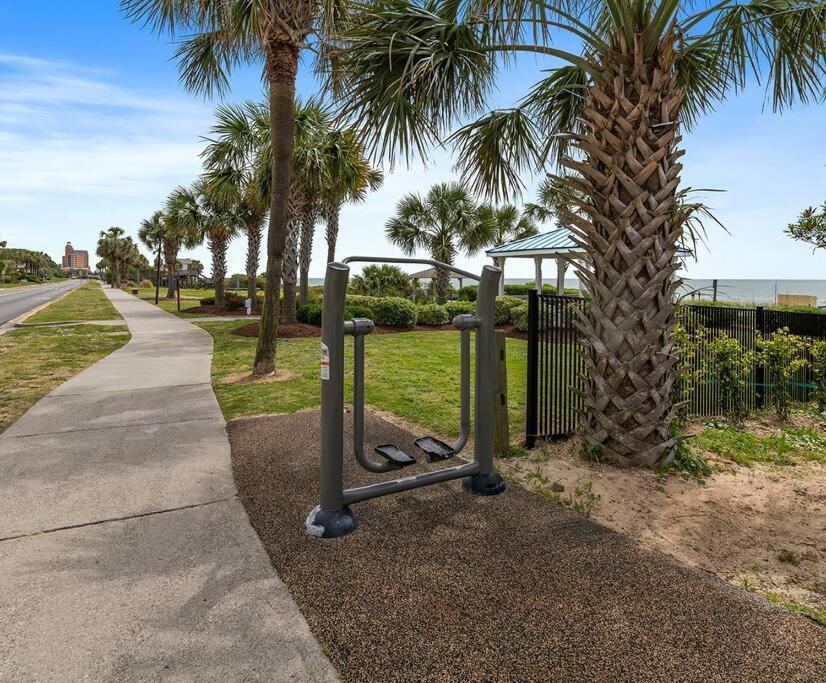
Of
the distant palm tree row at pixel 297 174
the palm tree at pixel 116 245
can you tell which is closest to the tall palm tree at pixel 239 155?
the distant palm tree row at pixel 297 174

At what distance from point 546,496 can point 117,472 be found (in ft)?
10.9

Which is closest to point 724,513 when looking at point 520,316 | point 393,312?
point 520,316

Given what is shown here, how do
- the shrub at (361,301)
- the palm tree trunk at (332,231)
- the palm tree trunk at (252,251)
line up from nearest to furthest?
the shrub at (361,301) → the palm tree trunk at (332,231) → the palm tree trunk at (252,251)

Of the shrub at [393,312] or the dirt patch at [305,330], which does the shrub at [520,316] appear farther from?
the shrub at [393,312]

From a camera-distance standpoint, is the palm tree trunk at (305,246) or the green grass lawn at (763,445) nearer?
the green grass lawn at (763,445)

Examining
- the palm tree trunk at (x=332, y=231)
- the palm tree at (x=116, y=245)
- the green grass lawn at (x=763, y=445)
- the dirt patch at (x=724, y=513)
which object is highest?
the palm tree at (x=116, y=245)

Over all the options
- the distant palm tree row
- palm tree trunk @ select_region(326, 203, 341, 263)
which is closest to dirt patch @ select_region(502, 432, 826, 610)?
the distant palm tree row

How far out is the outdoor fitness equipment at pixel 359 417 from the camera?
288cm

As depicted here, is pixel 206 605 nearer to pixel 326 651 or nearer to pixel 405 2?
pixel 326 651

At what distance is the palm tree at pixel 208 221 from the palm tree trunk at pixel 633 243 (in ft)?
71.5

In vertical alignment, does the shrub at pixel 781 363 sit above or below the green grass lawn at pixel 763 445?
above

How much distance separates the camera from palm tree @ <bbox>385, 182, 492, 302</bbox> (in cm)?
2369

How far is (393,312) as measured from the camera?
15.8 meters

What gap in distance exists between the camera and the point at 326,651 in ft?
6.49
